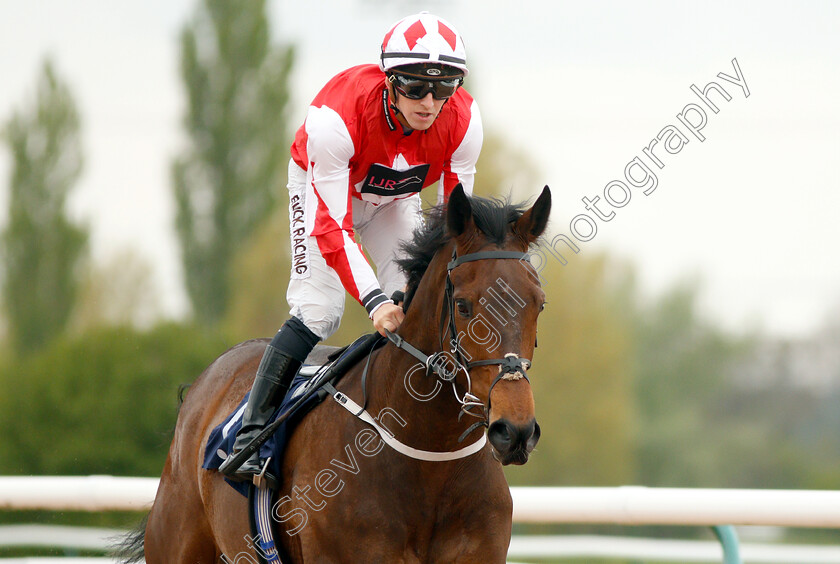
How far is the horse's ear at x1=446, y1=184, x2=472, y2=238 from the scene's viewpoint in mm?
3191

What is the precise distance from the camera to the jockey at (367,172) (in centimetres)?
359

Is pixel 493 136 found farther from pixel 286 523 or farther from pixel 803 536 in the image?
pixel 286 523

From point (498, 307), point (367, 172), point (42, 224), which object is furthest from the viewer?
point (42, 224)

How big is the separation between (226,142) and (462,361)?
2634 cm

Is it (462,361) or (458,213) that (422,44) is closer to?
(458,213)

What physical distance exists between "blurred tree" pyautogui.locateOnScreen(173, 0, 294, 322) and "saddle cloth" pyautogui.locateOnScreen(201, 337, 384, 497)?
2385cm

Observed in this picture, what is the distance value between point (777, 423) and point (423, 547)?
146 ft

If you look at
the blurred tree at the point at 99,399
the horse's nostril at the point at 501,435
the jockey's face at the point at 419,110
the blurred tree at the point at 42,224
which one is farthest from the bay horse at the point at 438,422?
the blurred tree at the point at 42,224

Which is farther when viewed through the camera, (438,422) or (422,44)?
(422,44)

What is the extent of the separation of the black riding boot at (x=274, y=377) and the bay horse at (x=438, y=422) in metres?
0.22

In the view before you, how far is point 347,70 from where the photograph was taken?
4.04m

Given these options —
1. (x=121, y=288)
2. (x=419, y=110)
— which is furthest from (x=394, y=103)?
(x=121, y=288)

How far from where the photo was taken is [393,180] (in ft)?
12.8

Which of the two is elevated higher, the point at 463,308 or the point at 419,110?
the point at 419,110
